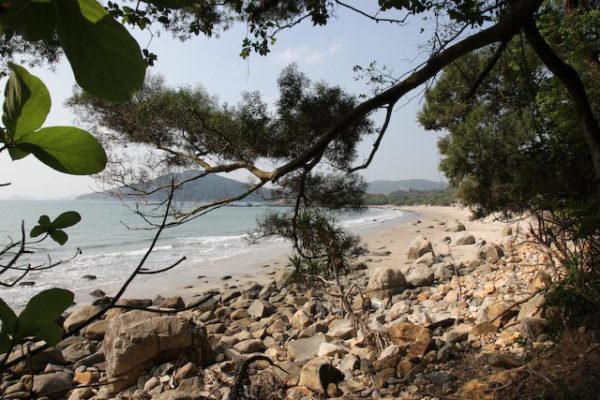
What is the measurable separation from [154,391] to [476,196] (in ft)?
35.7

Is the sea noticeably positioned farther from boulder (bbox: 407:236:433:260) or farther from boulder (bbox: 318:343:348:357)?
→ boulder (bbox: 318:343:348:357)

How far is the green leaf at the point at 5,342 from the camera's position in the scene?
0.29 metres

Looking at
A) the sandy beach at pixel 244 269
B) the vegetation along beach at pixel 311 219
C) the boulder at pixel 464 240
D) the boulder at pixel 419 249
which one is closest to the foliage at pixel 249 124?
the vegetation along beach at pixel 311 219

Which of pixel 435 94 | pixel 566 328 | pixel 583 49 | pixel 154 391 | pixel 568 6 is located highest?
pixel 435 94

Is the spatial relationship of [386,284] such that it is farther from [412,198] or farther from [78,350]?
[412,198]

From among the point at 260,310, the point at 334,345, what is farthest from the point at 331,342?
the point at 260,310

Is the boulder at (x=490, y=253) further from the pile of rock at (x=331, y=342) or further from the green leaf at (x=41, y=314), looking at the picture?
the green leaf at (x=41, y=314)

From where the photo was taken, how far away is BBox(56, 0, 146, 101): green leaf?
26cm

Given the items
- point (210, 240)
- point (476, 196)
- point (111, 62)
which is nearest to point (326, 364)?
point (111, 62)

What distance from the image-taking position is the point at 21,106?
25 centimetres

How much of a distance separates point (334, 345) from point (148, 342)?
2663 mm

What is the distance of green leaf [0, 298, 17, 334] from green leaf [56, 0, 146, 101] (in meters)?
0.17

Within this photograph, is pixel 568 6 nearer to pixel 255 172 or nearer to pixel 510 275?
pixel 255 172

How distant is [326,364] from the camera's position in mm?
4250
